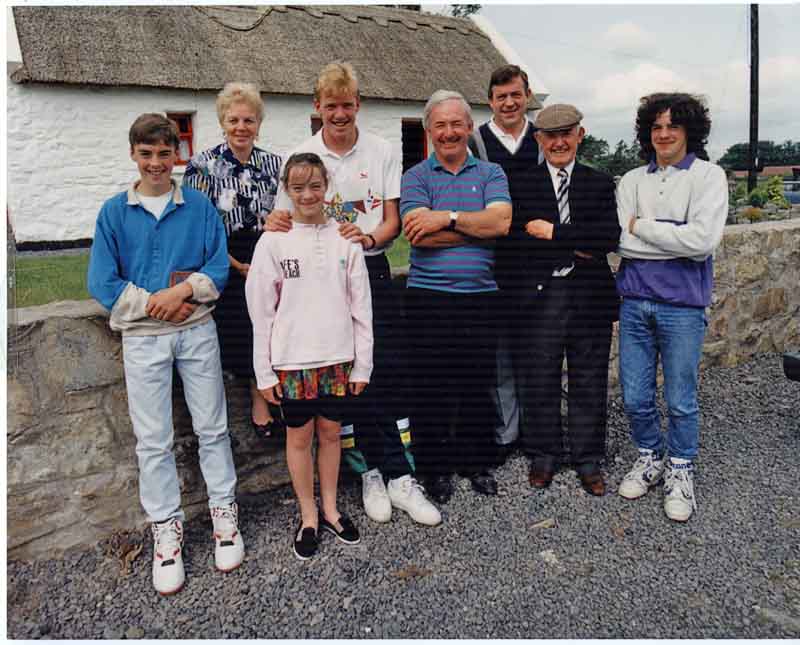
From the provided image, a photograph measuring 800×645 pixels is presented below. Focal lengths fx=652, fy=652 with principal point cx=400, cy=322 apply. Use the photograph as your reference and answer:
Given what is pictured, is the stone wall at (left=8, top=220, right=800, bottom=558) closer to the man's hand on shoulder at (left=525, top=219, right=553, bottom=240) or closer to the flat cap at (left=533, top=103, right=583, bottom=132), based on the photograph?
the man's hand on shoulder at (left=525, top=219, right=553, bottom=240)

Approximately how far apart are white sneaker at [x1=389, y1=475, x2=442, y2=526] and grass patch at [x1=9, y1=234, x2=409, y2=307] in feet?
3.73

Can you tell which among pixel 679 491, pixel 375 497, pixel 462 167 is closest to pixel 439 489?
pixel 375 497

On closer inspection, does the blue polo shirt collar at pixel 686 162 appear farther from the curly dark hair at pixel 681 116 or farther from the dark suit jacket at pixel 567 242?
the dark suit jacket at pixel 567 242

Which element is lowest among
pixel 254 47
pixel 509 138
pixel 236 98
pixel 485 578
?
pixel 485 578

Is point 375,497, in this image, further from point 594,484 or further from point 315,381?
point 594,484

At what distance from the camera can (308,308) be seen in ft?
8.39

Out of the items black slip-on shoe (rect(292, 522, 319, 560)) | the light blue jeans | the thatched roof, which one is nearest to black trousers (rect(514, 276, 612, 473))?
black slip-on shoe (rect(292, 522, 319, 560))

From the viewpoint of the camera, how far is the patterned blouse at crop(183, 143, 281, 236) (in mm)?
2715

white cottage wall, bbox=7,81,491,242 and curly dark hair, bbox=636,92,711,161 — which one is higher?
white cottage wall, bbox=7,81,491,242

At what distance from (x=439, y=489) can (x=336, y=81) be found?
1964 mm

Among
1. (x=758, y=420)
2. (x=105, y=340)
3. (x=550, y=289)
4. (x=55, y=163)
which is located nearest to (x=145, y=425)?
(x=105, y=340)

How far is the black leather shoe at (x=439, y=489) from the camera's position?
126 inches

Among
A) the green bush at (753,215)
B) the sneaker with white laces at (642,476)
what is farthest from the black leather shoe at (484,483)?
the green bush at (753,215)

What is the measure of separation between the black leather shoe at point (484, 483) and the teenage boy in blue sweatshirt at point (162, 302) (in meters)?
1.22
